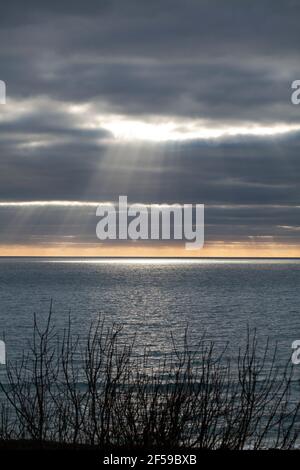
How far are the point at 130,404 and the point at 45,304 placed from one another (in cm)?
12872

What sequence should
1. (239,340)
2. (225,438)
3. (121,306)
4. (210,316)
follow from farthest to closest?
(121,306), (210,316), (239,340), (225,438)

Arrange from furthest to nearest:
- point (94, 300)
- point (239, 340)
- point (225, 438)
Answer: point (94, 300) < point (239, 340) < point (225, 438)

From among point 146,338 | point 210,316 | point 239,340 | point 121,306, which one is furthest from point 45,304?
point 239,340

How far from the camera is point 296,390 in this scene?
41906mm

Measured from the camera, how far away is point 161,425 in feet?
30.6

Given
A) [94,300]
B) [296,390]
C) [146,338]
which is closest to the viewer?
[296,390]

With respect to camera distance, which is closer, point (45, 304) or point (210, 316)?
point (210, 316)

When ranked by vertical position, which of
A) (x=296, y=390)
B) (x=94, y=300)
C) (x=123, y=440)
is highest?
(x=123, y=440)
